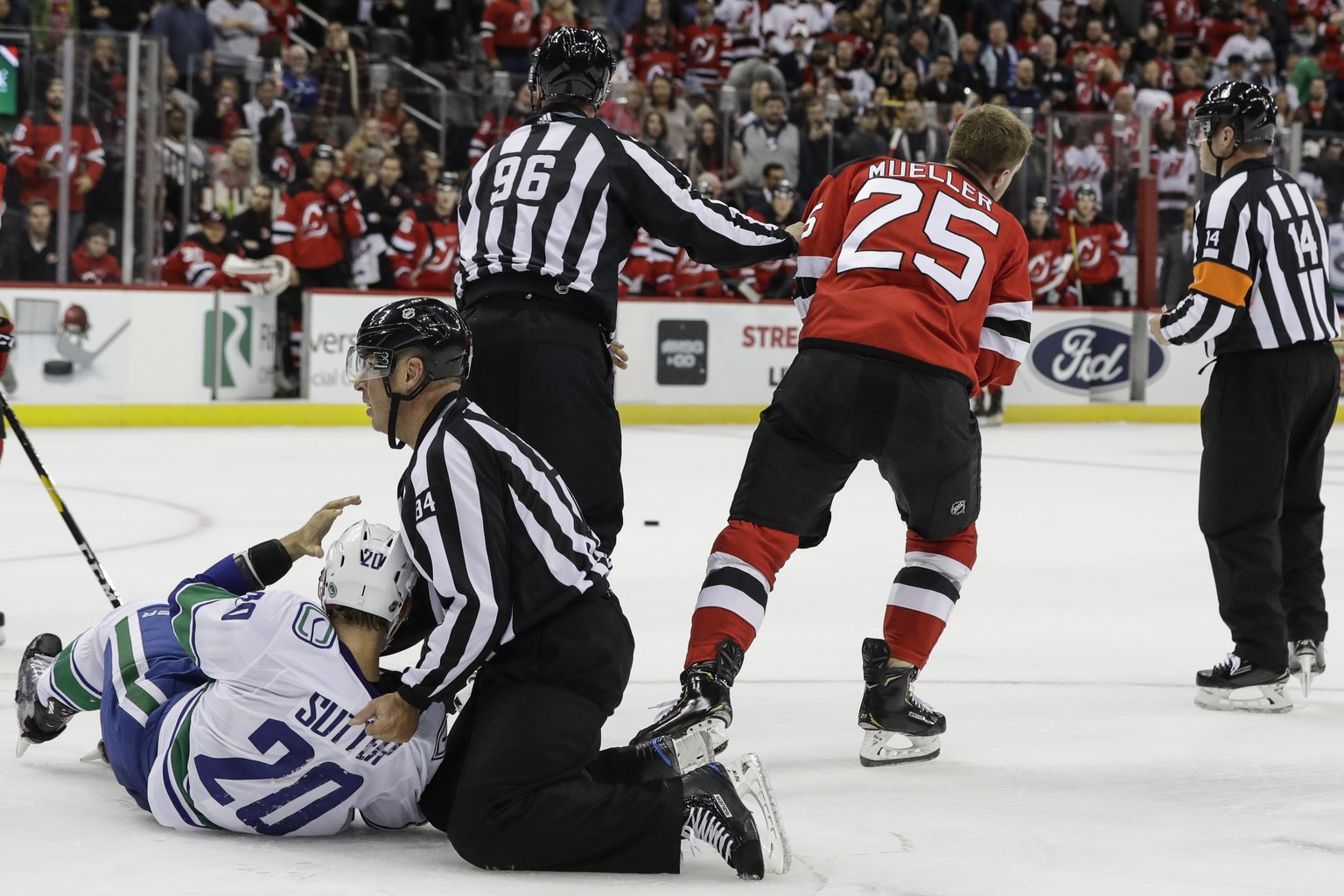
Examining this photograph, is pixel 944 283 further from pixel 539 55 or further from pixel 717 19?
pixel 717 19

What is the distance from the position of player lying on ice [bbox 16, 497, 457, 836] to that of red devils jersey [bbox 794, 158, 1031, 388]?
1164 millimetres

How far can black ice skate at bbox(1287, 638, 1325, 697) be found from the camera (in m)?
4.61

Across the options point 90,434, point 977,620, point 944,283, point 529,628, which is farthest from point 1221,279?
point 90,434

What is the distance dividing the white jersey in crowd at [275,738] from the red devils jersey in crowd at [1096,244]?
11.5 metres

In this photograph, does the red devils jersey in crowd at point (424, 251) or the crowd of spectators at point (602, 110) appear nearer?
the crowd of spectators at point (602, 110)

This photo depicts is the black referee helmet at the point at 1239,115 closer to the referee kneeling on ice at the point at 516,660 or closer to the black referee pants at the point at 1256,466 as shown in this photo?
the black referee pants at the point at 1256,466

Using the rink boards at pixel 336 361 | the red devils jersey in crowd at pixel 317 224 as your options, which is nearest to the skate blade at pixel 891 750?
the rink boards at pixel 336 361

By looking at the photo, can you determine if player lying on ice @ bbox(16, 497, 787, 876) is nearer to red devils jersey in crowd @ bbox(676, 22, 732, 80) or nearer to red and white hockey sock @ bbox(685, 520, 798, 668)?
red and white hockey sock @ bbox(685, 520, 798, 668)

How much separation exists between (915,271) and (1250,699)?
4.86 feet

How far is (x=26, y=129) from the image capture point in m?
11.1

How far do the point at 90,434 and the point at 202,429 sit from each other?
0.81 m

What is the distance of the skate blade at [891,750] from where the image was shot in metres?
3.79

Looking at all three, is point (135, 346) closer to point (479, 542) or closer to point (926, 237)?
point (926, 237)

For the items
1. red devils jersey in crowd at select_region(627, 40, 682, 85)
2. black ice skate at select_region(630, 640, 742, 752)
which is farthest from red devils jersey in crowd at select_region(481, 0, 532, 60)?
black ice skate at select_region(630, 640, 742, 752)
